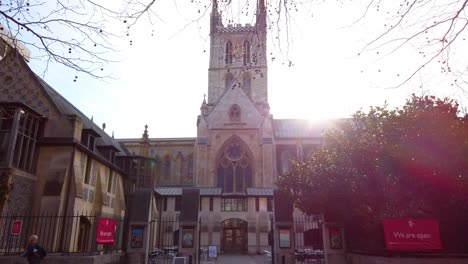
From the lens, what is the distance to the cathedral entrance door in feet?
124

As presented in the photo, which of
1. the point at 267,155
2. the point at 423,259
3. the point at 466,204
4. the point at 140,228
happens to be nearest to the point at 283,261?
the point at 423,259

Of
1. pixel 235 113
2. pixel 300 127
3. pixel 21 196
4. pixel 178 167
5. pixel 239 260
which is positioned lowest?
pixel 239 260

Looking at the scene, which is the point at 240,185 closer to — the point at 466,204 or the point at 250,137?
the point at 250,137

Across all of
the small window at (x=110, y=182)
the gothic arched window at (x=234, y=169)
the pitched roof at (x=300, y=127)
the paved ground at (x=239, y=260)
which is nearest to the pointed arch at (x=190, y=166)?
the gothic arched window at (x=234, y=169)

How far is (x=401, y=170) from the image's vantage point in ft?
61.9

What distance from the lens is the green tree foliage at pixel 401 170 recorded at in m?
17.5

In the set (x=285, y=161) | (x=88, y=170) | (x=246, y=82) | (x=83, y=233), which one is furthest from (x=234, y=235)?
(x=246, y=82)

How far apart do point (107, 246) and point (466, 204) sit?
76.8 ft

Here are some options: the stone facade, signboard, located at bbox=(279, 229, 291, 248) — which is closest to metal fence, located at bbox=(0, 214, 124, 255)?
the stone facade

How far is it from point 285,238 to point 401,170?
726cm

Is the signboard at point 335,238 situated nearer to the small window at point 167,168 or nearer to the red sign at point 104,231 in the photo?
the red sign at point 104,231

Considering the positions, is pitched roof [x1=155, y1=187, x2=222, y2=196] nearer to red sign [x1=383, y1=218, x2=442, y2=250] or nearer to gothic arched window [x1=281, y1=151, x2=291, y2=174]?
gothic arched window [x1=281, y1=151, x2=291, y2=174]

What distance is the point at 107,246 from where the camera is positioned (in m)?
26.7

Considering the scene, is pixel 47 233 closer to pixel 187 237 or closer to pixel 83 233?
pixel 83 233
